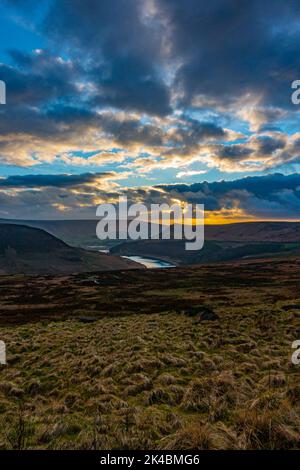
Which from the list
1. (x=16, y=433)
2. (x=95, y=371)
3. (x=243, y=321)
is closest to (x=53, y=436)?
(x=16, y=433)

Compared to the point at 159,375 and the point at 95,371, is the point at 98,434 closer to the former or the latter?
the point at 159,375

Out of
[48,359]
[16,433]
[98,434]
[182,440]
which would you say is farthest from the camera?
[48,359]

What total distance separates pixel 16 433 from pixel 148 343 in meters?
11.4

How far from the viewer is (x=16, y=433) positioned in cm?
820

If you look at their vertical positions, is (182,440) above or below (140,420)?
above

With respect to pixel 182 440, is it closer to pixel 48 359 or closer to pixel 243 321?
pixel 48 359

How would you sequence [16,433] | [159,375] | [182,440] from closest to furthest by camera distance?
[182,440]
[16,433]
[159,375]

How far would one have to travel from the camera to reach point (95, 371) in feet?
47.1

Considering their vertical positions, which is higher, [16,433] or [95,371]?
[16,433]
